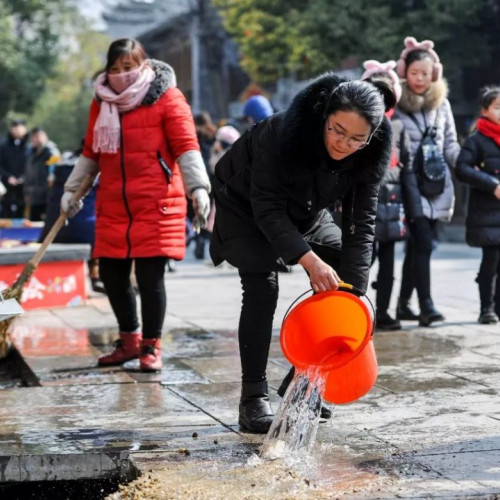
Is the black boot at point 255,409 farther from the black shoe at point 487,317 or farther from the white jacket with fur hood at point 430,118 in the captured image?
the black shoe at point 487,317

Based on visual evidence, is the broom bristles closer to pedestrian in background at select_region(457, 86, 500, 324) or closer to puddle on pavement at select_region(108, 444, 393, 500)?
puddle on pavement at select_region(108, 444, 393, 500)

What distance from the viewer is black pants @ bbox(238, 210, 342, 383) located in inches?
197

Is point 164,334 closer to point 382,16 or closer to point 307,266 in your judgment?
point 307,266

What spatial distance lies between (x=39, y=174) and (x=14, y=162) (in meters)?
3.02

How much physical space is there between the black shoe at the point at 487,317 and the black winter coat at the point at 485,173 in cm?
45

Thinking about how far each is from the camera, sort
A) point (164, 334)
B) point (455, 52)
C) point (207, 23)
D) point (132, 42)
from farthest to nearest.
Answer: point (207, 23) < point (455, 52) < point (164, 334) < point (132, 42)

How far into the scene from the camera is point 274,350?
23.3ft

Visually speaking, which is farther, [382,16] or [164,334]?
[382,16]

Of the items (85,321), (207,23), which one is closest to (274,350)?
(85,321)

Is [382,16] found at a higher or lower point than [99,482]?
higher

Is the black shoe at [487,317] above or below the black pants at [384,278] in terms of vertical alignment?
below

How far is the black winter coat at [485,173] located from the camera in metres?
8.07

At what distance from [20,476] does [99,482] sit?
11.8 inches

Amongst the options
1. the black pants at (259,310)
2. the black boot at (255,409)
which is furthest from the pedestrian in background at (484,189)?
the black boot at (255,409)
